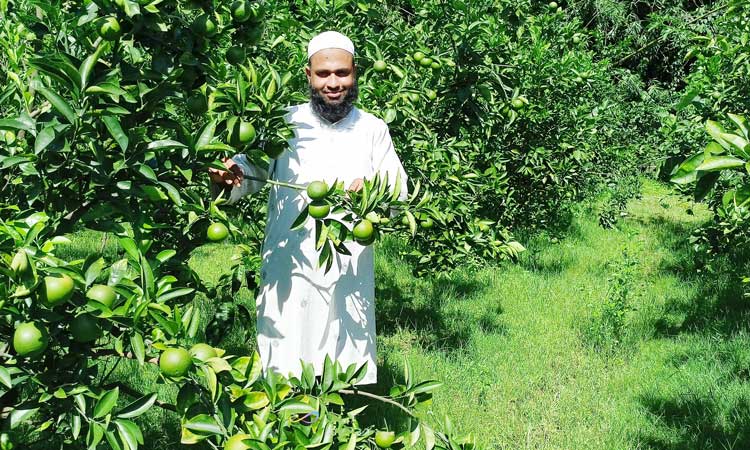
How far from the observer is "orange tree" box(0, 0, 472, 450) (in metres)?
1.18

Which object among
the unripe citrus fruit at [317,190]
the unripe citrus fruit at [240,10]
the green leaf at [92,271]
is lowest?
the green leaf at [92,271]

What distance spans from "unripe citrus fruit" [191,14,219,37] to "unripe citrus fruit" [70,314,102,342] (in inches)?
27.9

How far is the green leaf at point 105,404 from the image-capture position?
3.93 feet

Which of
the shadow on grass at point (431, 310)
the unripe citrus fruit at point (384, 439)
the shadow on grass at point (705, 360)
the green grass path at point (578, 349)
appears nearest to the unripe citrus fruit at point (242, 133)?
the unripe citrus fruit at point (384, 439)

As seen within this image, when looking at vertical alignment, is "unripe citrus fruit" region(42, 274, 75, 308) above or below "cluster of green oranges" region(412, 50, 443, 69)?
below

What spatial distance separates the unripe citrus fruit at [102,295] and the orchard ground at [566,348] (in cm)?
179

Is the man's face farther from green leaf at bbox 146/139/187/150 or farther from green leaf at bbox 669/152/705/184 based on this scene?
green leaf at bbox 669/152/705/184

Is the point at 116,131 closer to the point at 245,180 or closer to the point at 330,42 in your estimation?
the point at 245,180

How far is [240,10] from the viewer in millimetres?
1659

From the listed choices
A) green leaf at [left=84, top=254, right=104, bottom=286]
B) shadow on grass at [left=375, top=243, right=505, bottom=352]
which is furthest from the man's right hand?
shadow on grass at [left=375, top=243, right=505, bottom=352]

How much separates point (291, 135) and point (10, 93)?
77cm

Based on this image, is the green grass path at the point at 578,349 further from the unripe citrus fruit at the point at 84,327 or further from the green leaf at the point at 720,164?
the unripe citrus fruit at the point at 84,327

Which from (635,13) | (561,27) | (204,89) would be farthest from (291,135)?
(635,13)

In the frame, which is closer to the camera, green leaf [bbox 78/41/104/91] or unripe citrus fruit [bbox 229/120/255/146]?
green leaf [bbox 78/41/104/91]
